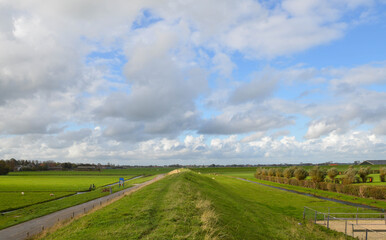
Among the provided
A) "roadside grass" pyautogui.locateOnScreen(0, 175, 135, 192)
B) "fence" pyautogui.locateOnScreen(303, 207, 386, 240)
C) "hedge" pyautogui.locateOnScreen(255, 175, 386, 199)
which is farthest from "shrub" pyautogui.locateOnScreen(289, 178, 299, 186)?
"roadside grass" pyautogui.locateOnScreen(0, 175, 135, 192)

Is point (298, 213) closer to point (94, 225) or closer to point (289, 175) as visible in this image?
point (94, 225)

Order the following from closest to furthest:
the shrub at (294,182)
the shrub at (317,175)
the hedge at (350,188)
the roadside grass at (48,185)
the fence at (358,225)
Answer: the fence at (358,225)
the hedge at (350,188)
the shrub at (317,175)
the roadside grass at (48,185)
the shrub at (294,182)

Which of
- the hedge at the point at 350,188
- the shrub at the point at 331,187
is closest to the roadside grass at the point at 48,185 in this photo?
the hedge at the point at 350,188

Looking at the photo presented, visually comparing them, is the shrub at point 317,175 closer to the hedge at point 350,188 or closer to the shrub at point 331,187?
the hedge at point 350,188

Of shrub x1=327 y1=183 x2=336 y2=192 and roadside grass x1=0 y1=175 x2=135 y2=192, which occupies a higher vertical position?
shrub x1=327 y1=183 x2=336 y2=192

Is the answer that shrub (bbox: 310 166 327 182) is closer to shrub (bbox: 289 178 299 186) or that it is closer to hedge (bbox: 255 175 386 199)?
hedge (bbox: 255 175 386 199)

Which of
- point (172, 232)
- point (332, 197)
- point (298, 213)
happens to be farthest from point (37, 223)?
point (332, 197)

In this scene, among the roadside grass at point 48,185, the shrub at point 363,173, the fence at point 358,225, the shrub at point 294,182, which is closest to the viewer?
the fence at point 358,225

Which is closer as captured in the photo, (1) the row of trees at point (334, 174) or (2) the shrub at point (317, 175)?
(1) the row of trees at point (334, 174)

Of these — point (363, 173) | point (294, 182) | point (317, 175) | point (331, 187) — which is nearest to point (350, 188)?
point (331, 187)

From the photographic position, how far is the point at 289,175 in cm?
9919

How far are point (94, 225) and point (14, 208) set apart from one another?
3494cm

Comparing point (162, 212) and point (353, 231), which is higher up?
point (162, 212)

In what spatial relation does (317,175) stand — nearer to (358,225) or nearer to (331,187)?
(331,187)
